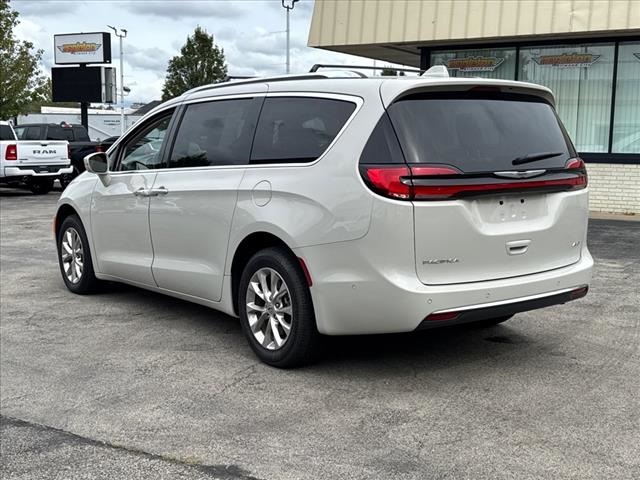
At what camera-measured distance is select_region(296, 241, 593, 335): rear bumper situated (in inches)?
166

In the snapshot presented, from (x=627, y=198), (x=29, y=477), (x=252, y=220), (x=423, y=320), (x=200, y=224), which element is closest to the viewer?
(x=29, y=477)

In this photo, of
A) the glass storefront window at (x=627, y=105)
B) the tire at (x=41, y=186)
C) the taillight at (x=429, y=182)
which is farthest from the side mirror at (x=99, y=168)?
the tire at (x=41, y=186)

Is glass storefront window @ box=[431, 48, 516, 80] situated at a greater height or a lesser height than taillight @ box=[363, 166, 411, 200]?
greater

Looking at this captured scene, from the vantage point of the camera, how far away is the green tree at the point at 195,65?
61.0 metres

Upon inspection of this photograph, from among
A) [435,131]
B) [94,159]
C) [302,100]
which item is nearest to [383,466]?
[435,131]

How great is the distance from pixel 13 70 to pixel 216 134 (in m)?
32.3

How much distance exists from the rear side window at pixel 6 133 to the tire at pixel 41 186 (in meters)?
1.21

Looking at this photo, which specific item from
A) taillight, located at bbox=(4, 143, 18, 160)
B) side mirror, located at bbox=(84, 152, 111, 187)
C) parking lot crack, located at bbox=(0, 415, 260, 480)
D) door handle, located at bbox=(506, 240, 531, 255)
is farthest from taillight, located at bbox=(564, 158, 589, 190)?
taillight, located at bbox=(4, 143, 18, 160)

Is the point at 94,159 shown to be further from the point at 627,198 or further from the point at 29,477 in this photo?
the point at 627,198

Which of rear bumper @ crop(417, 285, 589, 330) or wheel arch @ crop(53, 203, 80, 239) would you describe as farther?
wheel arch @ crop(53, 203, 80, 239)

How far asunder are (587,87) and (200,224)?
1098 centimetres

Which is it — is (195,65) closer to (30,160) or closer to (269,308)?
(30,160)

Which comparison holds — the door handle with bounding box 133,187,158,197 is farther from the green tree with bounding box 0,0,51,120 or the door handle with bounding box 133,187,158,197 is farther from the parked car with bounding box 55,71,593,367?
the green tree with bounding box 0,0,51,120

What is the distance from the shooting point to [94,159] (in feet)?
21.6
